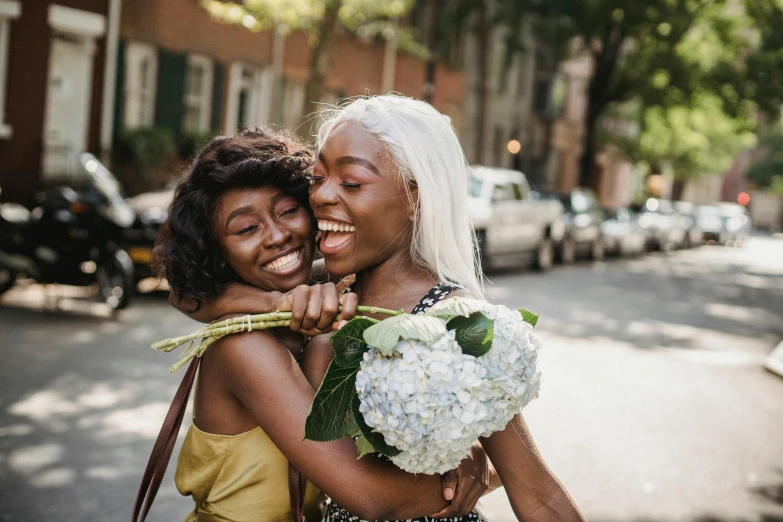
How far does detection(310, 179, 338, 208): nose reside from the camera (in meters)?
2.15

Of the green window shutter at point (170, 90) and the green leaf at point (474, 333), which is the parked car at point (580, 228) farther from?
the green leaf at point (474, 333)

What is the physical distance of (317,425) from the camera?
179 centimetres

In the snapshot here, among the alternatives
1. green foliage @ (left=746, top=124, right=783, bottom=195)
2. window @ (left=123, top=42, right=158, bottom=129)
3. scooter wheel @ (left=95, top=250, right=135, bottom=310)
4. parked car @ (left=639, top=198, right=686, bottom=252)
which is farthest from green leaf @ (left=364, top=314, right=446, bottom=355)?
green foliage @ (left=746, top=124, right=783, bottom=195)

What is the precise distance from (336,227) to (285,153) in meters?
0.43

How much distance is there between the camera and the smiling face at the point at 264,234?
7.83ft

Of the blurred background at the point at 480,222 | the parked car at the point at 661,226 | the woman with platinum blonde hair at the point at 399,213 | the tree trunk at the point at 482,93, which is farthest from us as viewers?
the tree trunk at the point at 482,93

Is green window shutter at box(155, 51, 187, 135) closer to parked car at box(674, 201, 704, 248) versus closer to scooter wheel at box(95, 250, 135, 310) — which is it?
scooter wheel at box(95, 250, 135, 310)

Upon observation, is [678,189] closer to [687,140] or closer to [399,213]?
[687,140]

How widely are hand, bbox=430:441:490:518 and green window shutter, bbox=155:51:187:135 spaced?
56.6 feet

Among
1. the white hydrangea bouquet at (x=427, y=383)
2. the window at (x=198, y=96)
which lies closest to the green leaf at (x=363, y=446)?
the white hydrangea bouquet at (x=427, y=383)

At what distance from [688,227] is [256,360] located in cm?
3569

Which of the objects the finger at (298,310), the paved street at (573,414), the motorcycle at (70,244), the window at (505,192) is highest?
the window at (505,192)

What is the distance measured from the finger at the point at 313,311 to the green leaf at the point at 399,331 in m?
0.27

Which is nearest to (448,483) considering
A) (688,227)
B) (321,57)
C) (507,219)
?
(321,57)
